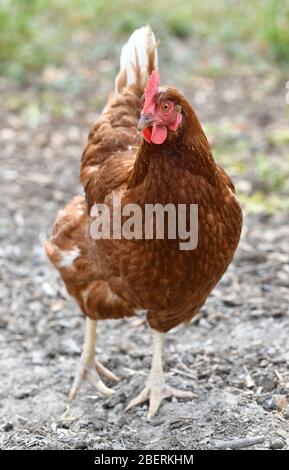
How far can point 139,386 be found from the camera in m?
3.58

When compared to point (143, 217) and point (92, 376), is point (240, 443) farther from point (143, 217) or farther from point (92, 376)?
point (92, 376)

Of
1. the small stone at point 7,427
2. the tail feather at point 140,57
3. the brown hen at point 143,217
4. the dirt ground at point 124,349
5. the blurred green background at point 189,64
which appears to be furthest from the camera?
the blurred green background at point 189,64

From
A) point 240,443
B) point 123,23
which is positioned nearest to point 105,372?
point 240,443

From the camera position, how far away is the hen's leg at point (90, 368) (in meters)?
3.62

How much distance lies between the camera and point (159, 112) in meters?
2.74

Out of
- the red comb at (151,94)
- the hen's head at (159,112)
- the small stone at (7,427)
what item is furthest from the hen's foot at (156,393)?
the red comb at (151,94)

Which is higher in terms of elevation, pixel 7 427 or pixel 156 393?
pixel 156 393

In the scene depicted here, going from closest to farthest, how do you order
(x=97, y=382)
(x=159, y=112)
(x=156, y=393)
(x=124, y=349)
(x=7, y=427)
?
(x=159, y=112), (x=7, y=427), (x=156, y=393), (x=97, y=382), (x=124, y=349)

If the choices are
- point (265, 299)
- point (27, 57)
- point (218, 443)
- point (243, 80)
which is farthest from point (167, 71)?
point (218, 443)

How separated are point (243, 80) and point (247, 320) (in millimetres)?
3909

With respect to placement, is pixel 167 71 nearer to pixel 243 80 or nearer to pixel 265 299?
pixel 243 80

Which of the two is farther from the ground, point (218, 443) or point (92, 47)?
point (92, 47)

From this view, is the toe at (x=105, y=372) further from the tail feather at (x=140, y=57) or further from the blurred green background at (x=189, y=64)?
the blurred green background at (x=189, y=64)

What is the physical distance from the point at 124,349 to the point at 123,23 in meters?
4.73
